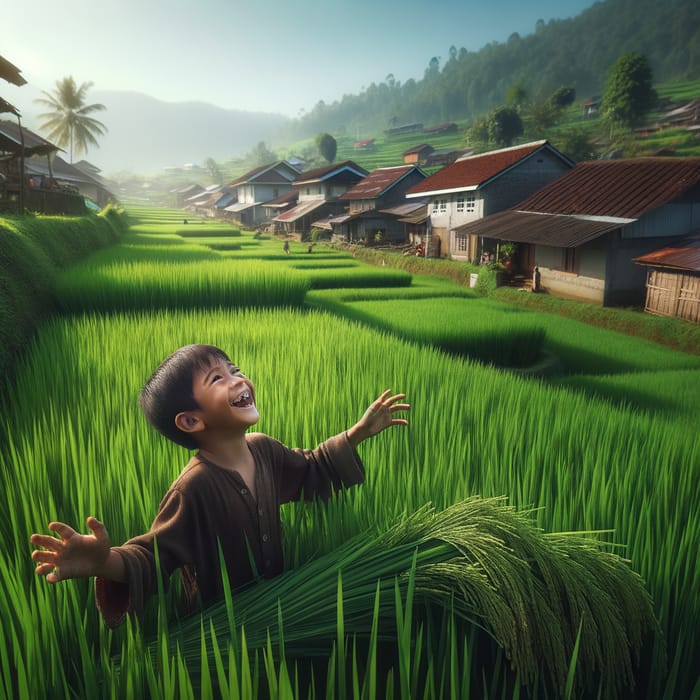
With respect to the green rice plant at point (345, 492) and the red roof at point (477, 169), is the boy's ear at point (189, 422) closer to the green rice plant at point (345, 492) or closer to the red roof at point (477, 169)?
the green rice plant at point (345, 492)

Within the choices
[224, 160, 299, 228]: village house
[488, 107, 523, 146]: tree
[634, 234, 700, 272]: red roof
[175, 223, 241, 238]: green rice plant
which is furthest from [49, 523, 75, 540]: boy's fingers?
[488, 107, 523, 146]: tree

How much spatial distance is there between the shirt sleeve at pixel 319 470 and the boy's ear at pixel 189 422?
13.1 inches

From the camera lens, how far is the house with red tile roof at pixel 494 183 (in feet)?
75.9

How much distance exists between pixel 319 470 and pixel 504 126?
60.3 metres

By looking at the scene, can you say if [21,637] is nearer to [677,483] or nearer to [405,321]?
[677,483]

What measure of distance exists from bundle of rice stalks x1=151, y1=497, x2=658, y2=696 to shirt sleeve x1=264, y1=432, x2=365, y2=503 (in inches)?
13.3

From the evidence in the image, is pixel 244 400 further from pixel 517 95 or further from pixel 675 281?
pixel 517 95

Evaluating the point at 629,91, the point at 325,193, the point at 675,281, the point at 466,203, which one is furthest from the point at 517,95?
the point at 675,281

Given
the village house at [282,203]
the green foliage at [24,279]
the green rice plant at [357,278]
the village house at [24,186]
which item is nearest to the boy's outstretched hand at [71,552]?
the green foliage at [24,279]

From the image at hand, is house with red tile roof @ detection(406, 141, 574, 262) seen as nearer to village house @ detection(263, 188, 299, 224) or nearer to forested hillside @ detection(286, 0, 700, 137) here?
village house @ detection(263, 188, 299, 224)

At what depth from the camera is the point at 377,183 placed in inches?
1351

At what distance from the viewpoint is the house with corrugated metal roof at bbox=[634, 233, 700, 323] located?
1236 cm

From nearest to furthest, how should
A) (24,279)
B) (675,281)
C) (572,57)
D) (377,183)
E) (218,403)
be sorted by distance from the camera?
(218,403) → (24,279) → (675,281) → (377,183) → (572,57)

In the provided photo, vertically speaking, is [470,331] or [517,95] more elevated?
[517,95]
